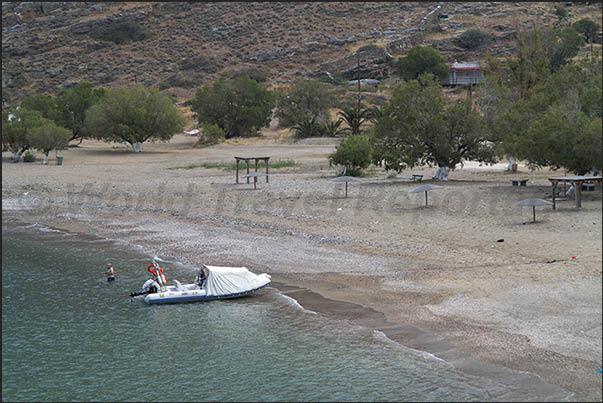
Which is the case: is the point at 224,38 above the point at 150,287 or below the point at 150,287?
above

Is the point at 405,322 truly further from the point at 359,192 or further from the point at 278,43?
the point at 278,43

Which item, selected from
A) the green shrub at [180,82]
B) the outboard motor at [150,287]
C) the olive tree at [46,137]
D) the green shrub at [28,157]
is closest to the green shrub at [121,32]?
the green shrub at [180,82]

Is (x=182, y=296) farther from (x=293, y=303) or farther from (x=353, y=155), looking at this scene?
(x=353, y=155)

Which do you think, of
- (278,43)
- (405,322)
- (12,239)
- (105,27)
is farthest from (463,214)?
(105,27)

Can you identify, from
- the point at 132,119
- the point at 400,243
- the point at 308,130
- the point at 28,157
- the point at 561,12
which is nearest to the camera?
the point at 400,243

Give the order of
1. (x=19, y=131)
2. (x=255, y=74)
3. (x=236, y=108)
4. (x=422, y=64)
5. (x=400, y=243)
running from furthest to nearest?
(x=255, y=74) < (x=422, y=64) < (x=236, y=108) < (x=19, y=131) < (x=400, y=243)

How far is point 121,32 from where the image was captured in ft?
419

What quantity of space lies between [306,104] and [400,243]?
50.2m

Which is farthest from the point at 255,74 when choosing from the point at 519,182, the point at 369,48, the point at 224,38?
the point at 519,182

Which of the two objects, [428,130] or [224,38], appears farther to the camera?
[224,38]

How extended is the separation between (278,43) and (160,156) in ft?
215

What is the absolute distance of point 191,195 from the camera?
3969 cm

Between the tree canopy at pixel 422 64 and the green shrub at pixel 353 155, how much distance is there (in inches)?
1928

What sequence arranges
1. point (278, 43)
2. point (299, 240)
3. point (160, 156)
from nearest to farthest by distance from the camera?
point (299, 240) → point (160, 156) → point (278, 43)
